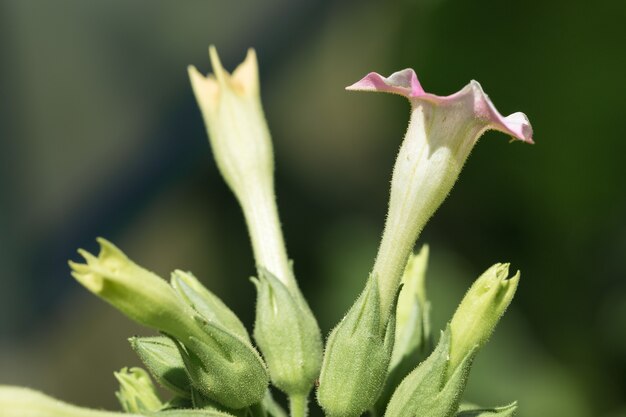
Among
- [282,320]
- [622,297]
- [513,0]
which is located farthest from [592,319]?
[282,320]

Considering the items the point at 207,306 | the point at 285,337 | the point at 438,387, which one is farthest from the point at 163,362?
the point at 438,387

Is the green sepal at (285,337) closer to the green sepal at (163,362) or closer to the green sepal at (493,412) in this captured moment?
the green sepal at (163,362)

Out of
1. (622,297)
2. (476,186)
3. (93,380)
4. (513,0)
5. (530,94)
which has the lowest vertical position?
(93,380)

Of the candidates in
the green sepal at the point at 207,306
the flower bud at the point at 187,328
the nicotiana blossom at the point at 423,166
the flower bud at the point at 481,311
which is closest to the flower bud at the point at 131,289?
the flower bud at the point at 187,328

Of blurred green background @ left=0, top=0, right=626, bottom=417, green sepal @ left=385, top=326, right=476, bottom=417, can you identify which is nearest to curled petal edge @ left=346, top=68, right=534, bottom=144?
green sepal @ left=385, top=326, right=476, bottom=417

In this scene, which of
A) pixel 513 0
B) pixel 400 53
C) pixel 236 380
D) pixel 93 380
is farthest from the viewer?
pixel 93 380

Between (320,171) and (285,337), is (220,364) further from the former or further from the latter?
(320,171)

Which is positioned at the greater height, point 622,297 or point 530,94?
point 530,94

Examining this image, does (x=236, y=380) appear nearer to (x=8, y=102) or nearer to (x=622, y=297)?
(x=622, y=297)
